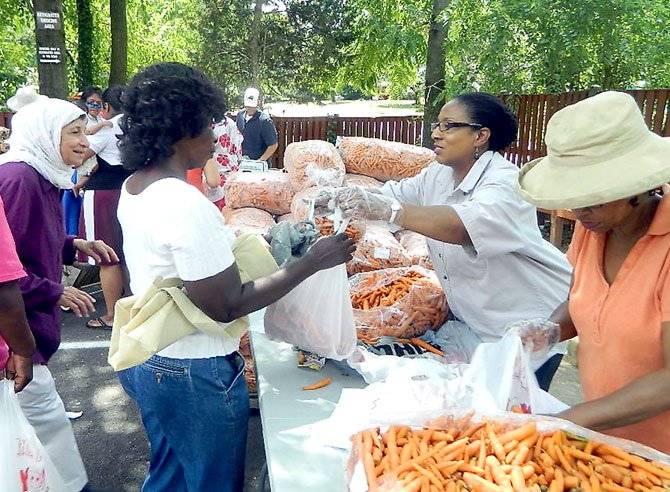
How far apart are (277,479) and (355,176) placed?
10.4 feet

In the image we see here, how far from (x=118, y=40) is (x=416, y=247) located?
357 inches

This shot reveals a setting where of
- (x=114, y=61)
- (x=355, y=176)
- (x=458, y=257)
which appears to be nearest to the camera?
(x=458, y=257)

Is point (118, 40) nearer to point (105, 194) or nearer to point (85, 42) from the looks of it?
point (85, 42)

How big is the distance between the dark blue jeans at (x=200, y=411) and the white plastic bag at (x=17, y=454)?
395 millimetres

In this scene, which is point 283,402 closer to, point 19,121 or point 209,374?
point 209,374

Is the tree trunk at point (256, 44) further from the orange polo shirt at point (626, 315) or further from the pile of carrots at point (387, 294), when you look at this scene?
the orange polo shirt at point (626, 315)

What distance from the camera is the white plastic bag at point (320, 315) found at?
2.08 meters

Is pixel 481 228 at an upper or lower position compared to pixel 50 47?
lower

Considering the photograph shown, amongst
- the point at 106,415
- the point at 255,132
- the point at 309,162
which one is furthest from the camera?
the point at 255,132

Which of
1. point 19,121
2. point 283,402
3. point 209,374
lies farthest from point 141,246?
point 19,121

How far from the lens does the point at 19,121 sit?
2375 mm

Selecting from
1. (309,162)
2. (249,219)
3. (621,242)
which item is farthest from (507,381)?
(309,162)

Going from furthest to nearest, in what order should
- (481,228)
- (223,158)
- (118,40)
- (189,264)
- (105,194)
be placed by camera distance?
(118,40), (223,158), (105,194), (481,228), (189,264)

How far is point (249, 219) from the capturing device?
167 inches
